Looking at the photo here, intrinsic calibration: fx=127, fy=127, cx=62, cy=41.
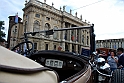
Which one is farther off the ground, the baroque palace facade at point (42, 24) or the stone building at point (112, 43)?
the baroque palace facade at point (42, 24)

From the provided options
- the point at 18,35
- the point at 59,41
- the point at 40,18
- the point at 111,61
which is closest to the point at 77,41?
the point at 59,41

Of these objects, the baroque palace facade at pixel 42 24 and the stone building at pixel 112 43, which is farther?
the stone building at pixel 112 43

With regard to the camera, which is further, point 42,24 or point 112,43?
point 112,43

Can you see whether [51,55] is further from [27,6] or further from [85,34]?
[85,34]

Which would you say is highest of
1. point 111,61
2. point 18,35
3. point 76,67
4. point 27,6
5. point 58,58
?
point 27,6

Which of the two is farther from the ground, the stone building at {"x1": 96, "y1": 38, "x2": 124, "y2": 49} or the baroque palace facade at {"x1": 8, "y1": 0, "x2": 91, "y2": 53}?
A: the baroque palace facade at {"x1": 8, "y1": 0, "x2": 91, "y2": 53}

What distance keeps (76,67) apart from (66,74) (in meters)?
0.27

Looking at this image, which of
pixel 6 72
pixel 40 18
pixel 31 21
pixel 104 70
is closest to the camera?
pixel 6 72

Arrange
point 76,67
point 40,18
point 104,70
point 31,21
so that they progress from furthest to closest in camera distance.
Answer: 1. point 40,18
2. point 31,21
3. point 104,70
4. point 76,67

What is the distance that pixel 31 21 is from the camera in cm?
2722

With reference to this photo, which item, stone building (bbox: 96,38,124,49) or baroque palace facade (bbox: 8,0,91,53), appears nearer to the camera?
baroque palace facade (bbox: 8,0,91,53)

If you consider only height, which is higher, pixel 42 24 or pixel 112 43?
pixel 42 24

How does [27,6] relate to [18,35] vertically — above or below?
above

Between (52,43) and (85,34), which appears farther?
(85,34)
